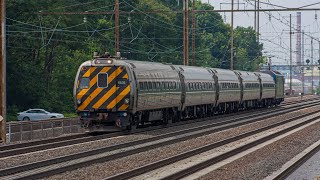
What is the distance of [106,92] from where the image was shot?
29.1m

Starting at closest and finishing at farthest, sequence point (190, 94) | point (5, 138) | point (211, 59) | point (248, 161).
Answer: point (248, 161) → point (5, 138) → point (190, 94) → point (211, 59)

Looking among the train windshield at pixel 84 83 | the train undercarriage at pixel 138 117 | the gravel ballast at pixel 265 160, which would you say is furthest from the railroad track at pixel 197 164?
the train windshield at pixel 84 83

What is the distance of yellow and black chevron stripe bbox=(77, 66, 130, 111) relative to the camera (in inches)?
1135

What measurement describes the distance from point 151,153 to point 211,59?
9507cm

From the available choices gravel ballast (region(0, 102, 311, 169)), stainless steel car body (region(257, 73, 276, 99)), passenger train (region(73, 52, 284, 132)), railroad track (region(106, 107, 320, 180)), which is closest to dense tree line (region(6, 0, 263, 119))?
passenger train (region(73, 52, 284, 132))

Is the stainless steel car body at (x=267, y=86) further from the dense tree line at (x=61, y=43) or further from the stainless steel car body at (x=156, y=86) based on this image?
the stainless steel car body at (x=156, y=86)

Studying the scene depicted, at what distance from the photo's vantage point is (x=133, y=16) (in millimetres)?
81562

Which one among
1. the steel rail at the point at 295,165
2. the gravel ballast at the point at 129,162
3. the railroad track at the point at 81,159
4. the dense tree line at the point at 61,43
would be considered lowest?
the steel rail at the point at 295,165

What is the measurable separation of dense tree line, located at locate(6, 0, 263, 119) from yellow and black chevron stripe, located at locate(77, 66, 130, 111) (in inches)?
506

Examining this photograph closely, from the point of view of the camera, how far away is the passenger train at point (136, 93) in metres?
28.8

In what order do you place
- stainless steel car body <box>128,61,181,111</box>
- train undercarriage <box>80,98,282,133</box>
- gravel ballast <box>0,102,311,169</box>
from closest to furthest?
1. gravel ballast <box>0,102,311,169</box>
2. train undercarriage <box>80,98,282,133</box>
3. stainless steel car body <box>128,61,181,111</box>

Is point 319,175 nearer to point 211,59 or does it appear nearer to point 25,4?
point 25,4

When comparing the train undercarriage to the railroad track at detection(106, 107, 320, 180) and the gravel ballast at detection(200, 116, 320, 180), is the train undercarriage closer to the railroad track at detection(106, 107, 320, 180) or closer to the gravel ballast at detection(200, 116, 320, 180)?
the railroad track at detection(106, 107, 320, 180)

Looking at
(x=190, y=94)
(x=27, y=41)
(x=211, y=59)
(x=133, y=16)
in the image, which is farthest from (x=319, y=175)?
(x=211, y=59)
